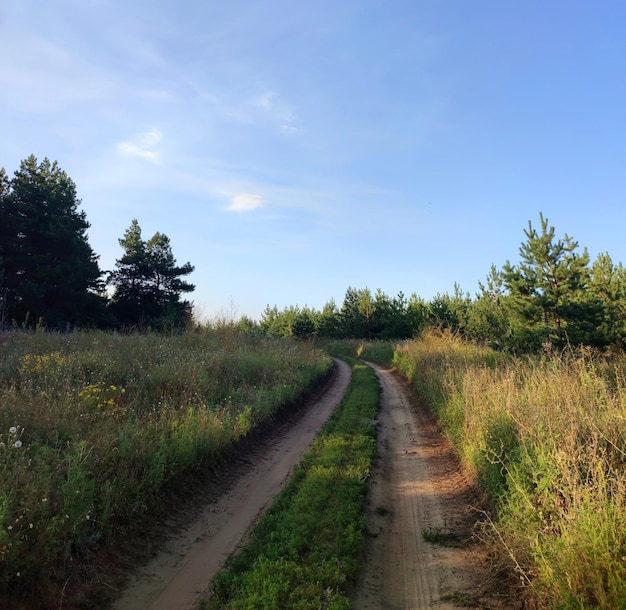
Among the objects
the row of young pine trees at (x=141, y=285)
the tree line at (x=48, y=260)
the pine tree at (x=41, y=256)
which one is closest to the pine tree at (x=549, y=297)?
the row of young pine trees at (x=141, y=285)

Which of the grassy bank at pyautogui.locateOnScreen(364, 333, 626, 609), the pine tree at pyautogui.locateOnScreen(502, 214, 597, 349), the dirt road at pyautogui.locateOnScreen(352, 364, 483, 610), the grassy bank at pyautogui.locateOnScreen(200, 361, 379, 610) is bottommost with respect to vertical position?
the dirt road at pyautogui.locateOnScreen(352, 364, 483, 610)

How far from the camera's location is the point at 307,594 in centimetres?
375

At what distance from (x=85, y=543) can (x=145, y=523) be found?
0.98 m

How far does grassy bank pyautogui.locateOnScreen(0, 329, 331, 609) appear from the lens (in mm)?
3691

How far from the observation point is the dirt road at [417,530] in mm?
4074

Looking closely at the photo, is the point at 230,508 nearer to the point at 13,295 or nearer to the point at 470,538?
the point at 470,538

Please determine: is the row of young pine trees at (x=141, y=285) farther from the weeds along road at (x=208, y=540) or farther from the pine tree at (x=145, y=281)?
the weeds along road at (x=208, y=540)

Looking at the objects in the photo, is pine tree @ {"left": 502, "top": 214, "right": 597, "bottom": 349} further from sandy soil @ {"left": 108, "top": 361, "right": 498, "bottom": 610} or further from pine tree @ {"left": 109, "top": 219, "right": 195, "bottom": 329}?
pine tree @ {"left": 109, "top": 219, "right": 195, "bottom": 329}

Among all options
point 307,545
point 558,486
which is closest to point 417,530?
point 307,545

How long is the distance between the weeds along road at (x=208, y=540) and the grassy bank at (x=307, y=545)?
0.83ft

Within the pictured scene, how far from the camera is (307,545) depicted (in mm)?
4621

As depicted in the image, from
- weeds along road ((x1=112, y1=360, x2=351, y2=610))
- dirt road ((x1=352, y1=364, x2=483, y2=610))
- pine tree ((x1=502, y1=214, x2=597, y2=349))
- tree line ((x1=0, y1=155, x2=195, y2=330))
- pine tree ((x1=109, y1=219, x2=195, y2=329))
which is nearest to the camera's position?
weeds along road ((x1=112, y1=360, x2=351, y2=610))

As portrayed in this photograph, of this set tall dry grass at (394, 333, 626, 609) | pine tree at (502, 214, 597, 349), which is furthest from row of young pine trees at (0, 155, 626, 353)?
tall dry grass at (394, 333, 626, 609)

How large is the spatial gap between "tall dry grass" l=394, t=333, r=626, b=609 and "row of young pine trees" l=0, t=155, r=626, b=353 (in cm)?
393
